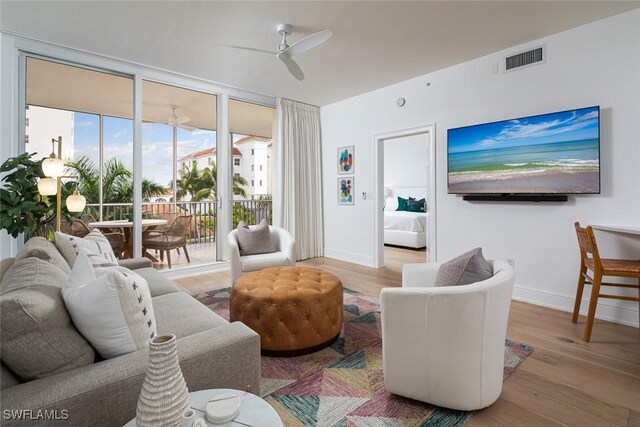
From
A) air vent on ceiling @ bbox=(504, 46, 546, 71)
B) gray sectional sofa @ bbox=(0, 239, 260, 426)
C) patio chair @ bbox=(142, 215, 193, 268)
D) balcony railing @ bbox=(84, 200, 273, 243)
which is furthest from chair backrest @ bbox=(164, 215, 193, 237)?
air vent on ceiling @ bbox=(504, 46, 546, 71)

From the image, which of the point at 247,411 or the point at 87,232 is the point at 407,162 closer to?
the point at 87,232

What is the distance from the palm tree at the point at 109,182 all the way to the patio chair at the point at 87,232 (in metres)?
0.54

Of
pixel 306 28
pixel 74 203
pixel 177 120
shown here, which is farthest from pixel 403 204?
pixel 74 203

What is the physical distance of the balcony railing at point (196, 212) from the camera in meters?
4.98

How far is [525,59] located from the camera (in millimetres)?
3363

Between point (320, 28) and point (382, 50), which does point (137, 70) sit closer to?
point (320, 28)

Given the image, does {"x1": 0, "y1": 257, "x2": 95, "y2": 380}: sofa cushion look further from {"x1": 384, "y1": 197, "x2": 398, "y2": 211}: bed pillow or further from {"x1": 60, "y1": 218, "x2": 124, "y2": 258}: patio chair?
{"x1": 384, "y1": 197, "x2": 398, "y2": 211}: bed pillow

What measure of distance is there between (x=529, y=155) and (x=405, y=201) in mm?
4223

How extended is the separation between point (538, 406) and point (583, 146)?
2400 mm

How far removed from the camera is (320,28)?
3.08 m

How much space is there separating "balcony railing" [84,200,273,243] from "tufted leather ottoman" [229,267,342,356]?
2.81 metres

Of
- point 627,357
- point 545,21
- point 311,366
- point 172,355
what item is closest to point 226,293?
point 311,366

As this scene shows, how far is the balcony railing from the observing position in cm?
498

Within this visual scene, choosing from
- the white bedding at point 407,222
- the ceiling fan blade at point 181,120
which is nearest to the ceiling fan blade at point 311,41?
the ceiling fan blade at point 181,120
